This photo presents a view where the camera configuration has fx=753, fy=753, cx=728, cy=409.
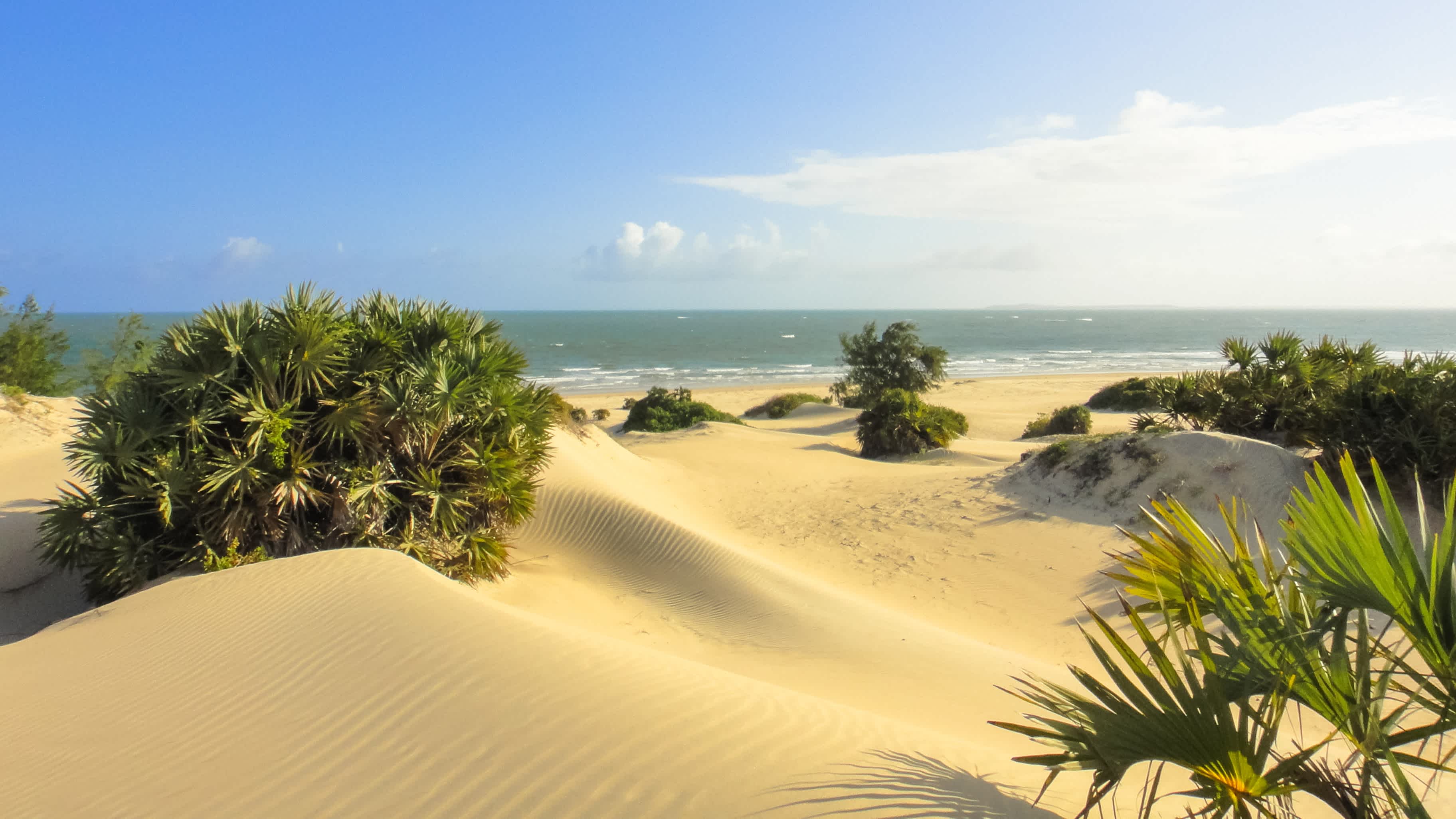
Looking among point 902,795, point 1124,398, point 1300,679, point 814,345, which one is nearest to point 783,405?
point 1124,398

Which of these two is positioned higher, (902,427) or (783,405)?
(902,427)

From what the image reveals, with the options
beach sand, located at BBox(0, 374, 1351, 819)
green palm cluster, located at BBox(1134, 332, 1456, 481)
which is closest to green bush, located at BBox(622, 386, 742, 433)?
beach sand, located at BBox(0, 374, 1351, 819)

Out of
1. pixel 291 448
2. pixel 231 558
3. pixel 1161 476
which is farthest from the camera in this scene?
pixel 1161 476

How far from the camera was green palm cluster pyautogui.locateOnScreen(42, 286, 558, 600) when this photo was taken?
297 inches

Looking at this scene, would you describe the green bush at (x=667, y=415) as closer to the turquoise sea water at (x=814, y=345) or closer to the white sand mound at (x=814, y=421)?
the white sand mound at (x=814, y=421)

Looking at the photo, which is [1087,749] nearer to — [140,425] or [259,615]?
[259,615]

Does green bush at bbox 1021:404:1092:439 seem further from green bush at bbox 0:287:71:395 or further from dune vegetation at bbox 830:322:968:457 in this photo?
green bush at bbox 0:287:71:395

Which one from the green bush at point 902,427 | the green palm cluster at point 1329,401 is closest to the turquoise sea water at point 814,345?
the green bush at point 902,427

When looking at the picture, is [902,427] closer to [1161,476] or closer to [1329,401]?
[1161,476]

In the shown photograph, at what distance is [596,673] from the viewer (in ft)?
14.7

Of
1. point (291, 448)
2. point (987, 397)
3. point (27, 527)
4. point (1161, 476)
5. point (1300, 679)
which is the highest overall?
point (291, 448)

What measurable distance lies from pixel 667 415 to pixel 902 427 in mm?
8825

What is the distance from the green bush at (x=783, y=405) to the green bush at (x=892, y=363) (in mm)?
1951

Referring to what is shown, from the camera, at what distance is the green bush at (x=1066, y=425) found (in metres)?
21.2
